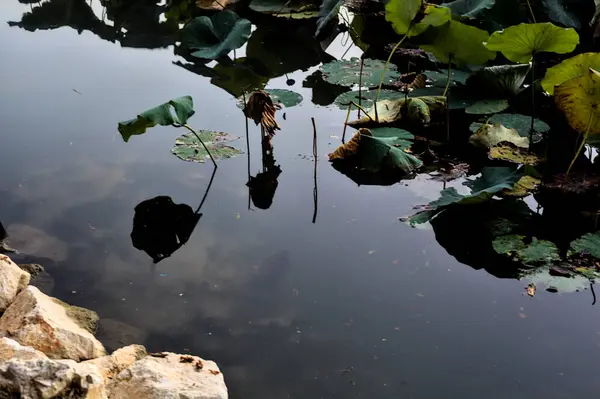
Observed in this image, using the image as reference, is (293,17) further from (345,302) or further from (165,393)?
(165,393)

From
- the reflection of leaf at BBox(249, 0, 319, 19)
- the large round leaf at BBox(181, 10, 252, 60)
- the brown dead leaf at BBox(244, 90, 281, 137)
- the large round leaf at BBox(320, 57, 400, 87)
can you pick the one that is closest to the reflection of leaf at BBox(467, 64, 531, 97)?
the large round leaf at BBox(320, 57, 400, 87)

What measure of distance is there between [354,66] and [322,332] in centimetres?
290

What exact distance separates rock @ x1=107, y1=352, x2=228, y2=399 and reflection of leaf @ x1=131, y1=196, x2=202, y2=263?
81 cm

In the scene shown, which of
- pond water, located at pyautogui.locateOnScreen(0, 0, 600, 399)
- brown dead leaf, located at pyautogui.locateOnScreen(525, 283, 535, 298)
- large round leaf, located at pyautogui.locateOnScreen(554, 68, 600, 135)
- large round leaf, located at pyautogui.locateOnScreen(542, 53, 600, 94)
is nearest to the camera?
pond water, located at pyautogui.locateOnScreen(0, 0, 600, 399)

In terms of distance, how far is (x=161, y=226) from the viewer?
3.01 m

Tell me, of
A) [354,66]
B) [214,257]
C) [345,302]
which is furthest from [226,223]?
[354,66]

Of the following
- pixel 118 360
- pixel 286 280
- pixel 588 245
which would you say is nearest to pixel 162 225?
pixel 286 280

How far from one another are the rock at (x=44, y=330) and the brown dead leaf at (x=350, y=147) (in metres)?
1.77

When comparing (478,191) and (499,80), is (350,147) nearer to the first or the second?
(478,191)

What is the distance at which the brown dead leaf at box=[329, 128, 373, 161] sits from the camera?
11.5 feet

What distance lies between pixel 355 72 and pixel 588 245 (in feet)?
7.98

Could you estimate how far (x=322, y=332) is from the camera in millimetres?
2342

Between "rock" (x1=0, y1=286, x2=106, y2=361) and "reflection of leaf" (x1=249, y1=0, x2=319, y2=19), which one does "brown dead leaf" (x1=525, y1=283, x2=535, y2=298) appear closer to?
"rock" (x1=0, y1=286, x2=106, y2=361)

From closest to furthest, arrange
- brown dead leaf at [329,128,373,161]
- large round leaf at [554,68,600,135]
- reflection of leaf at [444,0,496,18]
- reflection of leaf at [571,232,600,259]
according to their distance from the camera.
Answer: reflection of leaf at [571,232,600,259]
large round leaf at [554,68,600,135]
brown dead leaf at [329,128,373,161]
reflection of leaf at [444,0,496,18]
